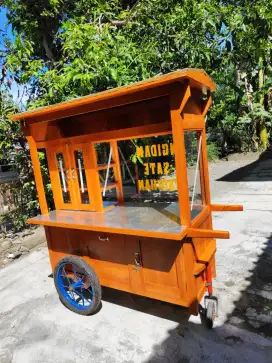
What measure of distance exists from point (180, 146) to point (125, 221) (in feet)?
3.51

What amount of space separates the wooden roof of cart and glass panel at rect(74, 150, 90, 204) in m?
0.65

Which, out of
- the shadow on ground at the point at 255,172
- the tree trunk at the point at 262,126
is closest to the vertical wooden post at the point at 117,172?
the shadow on ground at the point at 255,172

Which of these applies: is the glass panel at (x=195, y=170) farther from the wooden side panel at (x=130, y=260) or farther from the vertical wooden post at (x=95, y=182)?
the vertical wooden post at (x=95, y=182)

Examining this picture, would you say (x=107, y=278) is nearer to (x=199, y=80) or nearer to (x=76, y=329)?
(x=76, y=329)

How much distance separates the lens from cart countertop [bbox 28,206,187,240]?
2629 mm

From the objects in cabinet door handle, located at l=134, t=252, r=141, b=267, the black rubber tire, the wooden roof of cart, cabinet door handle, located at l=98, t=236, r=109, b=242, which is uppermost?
the wooden roof of cart

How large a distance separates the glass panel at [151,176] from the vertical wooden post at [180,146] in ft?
0.83

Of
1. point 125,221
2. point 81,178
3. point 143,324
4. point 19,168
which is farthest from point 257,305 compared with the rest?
point 19,168

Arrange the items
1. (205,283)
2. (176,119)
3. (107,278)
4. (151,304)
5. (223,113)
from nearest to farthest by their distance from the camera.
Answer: (176,119)
(205,283)
(107,278)
(151,304)
(223,113)

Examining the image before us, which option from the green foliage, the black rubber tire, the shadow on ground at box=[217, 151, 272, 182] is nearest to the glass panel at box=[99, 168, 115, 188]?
the black rubber tire

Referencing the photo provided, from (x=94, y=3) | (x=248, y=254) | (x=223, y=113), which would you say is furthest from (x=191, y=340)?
(x=223, y=113)

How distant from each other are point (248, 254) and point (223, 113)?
13.2m

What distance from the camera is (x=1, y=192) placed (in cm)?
611

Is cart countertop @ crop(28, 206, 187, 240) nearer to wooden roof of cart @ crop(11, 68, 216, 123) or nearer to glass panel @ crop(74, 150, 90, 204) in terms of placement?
glass panel @ crop(74, 150, 90, 204)
